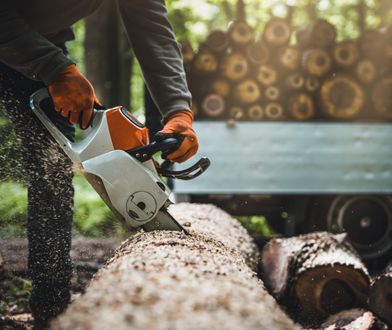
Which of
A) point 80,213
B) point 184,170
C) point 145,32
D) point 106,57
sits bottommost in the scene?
point 80,213

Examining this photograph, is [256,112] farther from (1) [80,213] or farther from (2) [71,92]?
(2) [71,92]

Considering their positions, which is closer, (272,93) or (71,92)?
(71,92)

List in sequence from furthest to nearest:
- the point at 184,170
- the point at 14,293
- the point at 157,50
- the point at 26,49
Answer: the point at 14,293 < the point at 157,50 < the point at 184,170 < the point at 26,49

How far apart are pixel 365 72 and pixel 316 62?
487mm

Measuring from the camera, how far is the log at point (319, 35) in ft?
15.9

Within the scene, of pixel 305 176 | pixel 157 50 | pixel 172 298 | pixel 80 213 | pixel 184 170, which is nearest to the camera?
pixel 172 298

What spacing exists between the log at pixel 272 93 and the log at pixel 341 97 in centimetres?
40

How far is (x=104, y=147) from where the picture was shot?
2129 mm

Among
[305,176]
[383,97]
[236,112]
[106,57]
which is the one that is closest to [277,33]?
[236,112]

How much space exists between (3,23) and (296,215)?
3.24m

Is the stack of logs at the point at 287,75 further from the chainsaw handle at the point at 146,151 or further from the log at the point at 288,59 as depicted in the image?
the chainsaw handle at the point at 146,151

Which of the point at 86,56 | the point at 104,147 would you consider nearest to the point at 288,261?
the point at 104,147

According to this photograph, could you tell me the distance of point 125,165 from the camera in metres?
2.07

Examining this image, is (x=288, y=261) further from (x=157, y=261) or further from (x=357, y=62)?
(x=357, y=62)
